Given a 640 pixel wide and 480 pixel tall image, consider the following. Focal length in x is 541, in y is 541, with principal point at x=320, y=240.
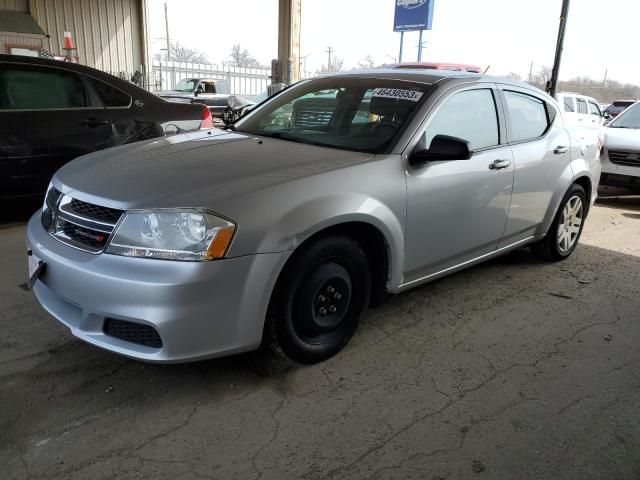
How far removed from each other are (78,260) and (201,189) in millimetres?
646

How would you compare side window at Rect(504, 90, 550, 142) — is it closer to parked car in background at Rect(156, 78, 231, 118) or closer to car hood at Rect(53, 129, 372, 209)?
car hood at Rect(53, 129, 372, 209)

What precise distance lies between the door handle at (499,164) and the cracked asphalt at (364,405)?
990mm

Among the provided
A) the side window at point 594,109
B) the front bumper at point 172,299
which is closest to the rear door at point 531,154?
the front bumper at point 172,299

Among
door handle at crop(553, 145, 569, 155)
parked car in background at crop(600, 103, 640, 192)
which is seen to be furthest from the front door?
parked car in background at crop(600, 103, 640, 192)

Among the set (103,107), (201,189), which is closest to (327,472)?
(201,189)

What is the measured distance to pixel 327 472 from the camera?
2.16m

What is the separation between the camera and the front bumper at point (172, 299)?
2277mm

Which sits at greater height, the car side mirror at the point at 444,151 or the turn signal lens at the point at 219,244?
the car side mirror at the point at 444,151

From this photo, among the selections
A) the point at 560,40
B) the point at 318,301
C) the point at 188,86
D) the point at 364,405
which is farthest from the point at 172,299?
the point at 188,86

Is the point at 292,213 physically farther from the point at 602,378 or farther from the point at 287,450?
the point at 602,378

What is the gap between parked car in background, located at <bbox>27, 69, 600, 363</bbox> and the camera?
2344mm

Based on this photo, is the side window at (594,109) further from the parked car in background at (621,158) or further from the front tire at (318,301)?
the front tire at (318,301)

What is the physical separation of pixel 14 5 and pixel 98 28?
2802mm

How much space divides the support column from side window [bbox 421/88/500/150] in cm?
1020
